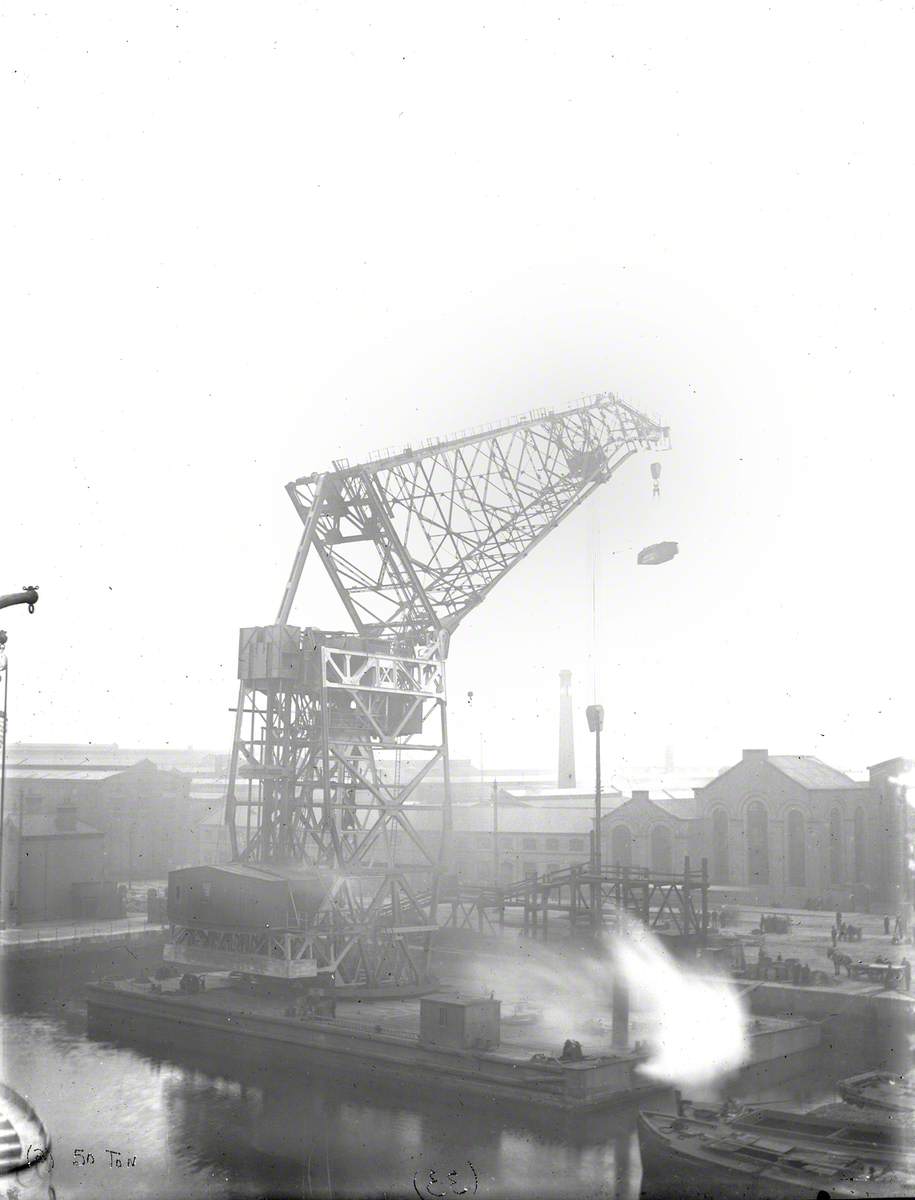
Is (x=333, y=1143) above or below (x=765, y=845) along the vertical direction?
below

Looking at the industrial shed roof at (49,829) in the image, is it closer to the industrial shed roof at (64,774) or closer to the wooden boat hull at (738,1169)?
the industrial shed roof at (64,774)

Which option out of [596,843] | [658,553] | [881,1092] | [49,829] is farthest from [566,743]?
[881,1092]

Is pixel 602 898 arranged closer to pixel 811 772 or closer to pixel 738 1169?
pixel 811 772

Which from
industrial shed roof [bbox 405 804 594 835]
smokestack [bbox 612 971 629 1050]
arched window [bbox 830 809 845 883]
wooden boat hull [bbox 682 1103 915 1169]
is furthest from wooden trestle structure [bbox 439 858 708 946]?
wooden boat hull [bbox 682 1103 915 1169]

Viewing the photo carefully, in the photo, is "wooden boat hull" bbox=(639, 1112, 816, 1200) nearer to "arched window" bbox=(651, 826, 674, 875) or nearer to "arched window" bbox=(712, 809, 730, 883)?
"arched window" bbox=(712, 809, 730, 883)

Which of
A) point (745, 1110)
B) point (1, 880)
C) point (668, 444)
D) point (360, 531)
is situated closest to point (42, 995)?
point (1, 880)

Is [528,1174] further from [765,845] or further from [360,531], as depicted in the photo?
[765,845]
